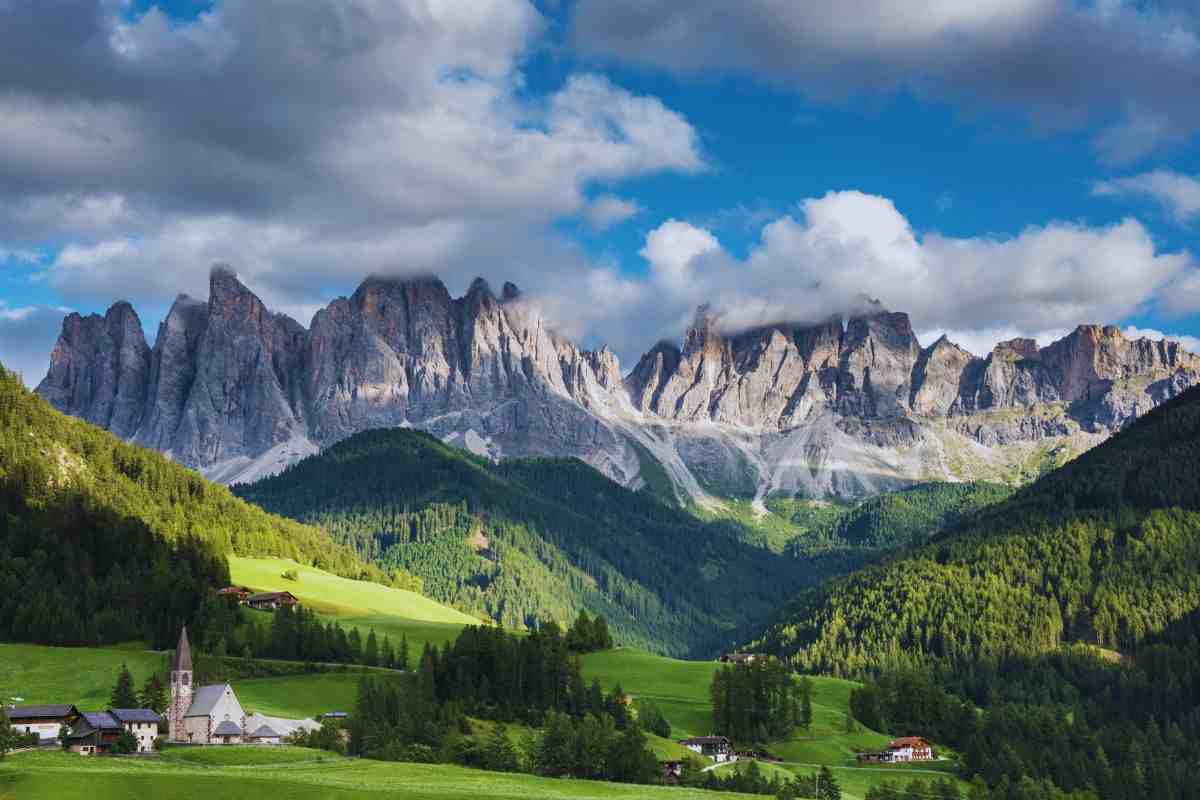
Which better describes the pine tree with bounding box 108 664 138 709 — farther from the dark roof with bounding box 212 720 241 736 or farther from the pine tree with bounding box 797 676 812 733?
the pine tree with bounding box 797 676 812 733

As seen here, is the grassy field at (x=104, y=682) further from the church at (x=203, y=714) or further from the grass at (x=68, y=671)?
the church at (x=203, y=714)

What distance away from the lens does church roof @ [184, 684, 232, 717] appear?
11988 centimetres

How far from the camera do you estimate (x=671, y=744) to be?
5418 inches

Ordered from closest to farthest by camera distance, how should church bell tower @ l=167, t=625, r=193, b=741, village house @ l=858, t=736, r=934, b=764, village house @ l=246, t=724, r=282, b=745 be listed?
village house @ l=246, t=724, r=282, b=745, church bell tower @ l=167, t=625, r=193, b=741, village house @ l=858, t=736, r=934, b=764

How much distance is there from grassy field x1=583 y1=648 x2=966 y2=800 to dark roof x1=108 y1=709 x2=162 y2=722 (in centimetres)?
5415

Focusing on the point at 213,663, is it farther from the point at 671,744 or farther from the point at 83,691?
the point at 671,744

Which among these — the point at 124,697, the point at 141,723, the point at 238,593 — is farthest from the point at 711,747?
→ the point at 238,593

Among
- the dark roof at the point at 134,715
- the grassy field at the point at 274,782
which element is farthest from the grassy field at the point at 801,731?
the dark roof at the point at 134,715

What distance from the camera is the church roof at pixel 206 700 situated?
393 feet

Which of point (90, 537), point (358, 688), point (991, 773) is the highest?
point (90, 537)

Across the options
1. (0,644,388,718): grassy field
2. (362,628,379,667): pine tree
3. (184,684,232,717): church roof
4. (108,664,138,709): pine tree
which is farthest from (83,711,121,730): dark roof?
(362,628,379,667): pine tree

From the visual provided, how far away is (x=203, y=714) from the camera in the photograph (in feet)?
392

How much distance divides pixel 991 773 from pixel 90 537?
11920cm

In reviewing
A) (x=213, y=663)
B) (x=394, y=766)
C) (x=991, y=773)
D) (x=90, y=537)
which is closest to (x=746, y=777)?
(x=394, y=766)
